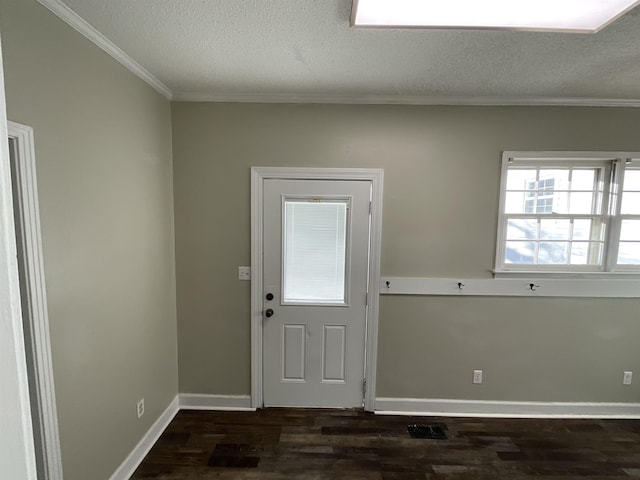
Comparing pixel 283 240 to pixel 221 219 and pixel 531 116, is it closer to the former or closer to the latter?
pixel 221 219

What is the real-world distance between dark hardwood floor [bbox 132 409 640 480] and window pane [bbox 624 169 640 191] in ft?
6.11

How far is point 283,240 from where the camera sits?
7.36 ft

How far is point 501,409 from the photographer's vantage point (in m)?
2.32

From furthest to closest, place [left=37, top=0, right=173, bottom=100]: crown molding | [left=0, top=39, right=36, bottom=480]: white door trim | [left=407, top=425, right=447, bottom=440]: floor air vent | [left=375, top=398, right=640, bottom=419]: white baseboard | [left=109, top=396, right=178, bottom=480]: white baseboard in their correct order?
[left=375, top=398, right=640, bottom=419]: white baseboard < [left=407, top=425, right=447, bottom=440]: floor air vent < [left=109, top=396, right=178, bottom=480]: white baseboard < [left=37, top=0, right=173, bottom=100]: crown molding < [left=0, top=39, right=36, bottom=480]: white door trim

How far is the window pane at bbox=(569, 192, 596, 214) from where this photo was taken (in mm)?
2225

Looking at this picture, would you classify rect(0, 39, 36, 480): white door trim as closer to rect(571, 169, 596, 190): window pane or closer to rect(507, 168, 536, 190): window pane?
rect(507, 168, 536, 190): window pane

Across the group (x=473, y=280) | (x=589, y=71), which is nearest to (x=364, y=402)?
(x=473, y=280)

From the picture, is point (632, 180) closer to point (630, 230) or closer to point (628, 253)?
point (630, 230)

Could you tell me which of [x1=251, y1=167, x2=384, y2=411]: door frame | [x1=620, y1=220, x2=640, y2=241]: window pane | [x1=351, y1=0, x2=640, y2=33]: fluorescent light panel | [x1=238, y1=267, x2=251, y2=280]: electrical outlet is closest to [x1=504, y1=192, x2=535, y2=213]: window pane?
[x1=620, y1=220, x2=640, y2=241]: window pane

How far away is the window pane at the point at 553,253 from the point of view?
2264mm

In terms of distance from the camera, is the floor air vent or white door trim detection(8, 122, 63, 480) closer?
white door trim detection(8, 122, 63, 480)

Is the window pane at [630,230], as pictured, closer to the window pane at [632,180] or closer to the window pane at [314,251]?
the window pane at [632,180]

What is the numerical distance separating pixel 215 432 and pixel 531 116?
3.34 metres

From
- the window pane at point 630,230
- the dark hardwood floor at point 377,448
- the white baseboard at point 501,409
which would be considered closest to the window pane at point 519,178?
the window pane at point 630,230
